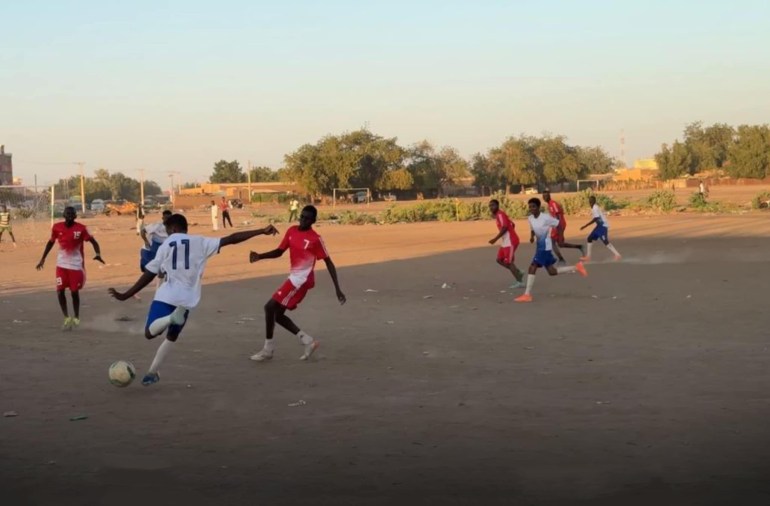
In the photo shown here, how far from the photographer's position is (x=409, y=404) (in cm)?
811

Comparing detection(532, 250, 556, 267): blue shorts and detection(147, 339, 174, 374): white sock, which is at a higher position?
detection(532, 250, 556, 267): blue shorts

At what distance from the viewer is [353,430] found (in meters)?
7.18

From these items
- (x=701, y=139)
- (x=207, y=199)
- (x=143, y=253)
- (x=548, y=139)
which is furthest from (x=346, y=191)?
(x=143, y=253)

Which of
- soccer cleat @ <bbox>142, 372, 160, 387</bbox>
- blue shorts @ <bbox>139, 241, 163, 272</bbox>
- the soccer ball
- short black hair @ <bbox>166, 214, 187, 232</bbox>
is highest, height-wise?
short black hair @ <bbox>166, 214, 187, 232</bbox>

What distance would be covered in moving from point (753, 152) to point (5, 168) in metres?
86.9

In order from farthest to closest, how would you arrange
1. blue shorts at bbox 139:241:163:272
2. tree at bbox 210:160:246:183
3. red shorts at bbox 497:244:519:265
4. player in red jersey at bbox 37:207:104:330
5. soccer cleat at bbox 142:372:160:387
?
1. tree at bbox 210:160:246:183
2. red shorts at bbox 497:244:519:265
3. blue shorts at bbox 139:241:163:272
4. player in red jersey at bbox 37:207:104:330
5. soccer cleat at bbox 142:372:160:387

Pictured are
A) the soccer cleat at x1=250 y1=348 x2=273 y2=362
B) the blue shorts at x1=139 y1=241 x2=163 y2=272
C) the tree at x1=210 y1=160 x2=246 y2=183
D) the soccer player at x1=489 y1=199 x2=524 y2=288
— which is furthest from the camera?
the tree at x1=210 y1=160 x2=246 y2=183

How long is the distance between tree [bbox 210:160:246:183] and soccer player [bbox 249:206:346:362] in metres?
150

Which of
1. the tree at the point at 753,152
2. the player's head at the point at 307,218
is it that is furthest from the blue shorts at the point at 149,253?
the tree at the point at 753,152

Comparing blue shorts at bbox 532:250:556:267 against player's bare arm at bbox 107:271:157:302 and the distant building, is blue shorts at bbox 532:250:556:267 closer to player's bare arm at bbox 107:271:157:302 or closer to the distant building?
player's bare arm at bbox 107:271:157:302

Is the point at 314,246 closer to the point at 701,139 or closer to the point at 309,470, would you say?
the point at 309,470

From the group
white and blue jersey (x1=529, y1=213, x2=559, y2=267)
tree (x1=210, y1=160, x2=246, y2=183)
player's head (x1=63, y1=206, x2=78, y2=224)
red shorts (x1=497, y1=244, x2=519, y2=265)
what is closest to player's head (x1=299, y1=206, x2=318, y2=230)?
player's head (x1=63, y1=206, x2=78, y2=224)

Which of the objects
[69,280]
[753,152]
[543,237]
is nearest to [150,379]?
[69,280]

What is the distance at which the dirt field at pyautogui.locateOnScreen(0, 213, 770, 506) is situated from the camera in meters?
5.75
